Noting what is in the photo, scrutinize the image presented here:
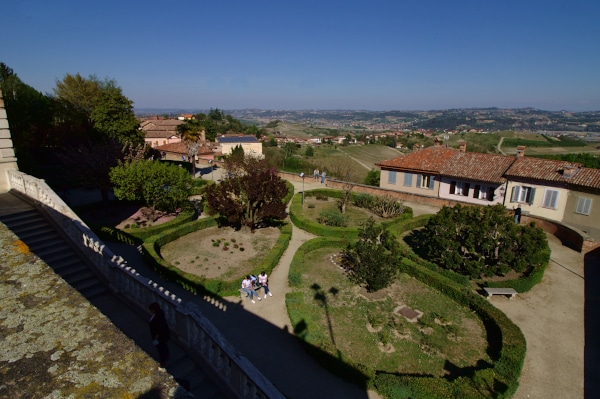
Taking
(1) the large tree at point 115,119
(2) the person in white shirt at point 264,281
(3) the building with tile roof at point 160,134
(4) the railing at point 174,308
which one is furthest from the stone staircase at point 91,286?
(3) the building with tile roof at point 160,134

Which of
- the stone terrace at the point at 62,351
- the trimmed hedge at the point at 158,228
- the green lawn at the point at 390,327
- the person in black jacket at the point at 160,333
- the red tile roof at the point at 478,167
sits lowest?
the green lawn at the point at 390,327

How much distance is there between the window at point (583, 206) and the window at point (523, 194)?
9.64 feet

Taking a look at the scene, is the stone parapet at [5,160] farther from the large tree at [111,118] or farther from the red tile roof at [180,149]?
the red tile roof at [180,149]

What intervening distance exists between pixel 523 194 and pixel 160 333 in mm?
29756

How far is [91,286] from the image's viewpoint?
9.24 m

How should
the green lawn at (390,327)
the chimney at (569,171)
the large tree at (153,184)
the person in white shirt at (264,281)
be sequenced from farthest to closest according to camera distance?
1. the chimney at (569,171)
2. the large tree at (153,184)
3. the person in white shirt at (264,281)
4. the green lawn at (390,327)

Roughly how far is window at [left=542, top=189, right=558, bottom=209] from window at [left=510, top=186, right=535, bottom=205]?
2.93 feet

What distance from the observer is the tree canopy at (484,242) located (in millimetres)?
17594

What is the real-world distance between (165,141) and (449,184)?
56.9 meters

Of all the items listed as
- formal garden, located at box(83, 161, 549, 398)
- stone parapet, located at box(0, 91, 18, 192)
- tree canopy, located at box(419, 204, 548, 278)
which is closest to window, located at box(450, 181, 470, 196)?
formal garden, located at box(83, 161, 549, 398)

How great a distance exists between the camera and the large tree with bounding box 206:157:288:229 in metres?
22.8

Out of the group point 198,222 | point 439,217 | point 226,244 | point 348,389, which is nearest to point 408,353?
point 348,389

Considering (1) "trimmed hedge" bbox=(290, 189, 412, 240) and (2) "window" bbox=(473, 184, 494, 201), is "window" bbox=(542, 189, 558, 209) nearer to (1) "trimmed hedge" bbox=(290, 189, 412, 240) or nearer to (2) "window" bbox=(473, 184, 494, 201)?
(2) "window" bbox=(473, 184, 494, 201)

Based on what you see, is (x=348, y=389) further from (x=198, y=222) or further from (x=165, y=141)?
(x=165, y=141)
